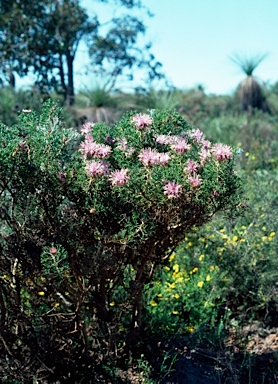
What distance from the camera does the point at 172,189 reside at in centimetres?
334

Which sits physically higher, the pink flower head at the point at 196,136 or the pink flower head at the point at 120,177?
the pink flower head at the point at 196,136

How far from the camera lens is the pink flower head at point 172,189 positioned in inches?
131

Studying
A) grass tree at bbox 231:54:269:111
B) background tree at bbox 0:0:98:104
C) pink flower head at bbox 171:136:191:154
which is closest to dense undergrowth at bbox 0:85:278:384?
pink flower head at bbox 171:136:191:154

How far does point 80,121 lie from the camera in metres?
13.7

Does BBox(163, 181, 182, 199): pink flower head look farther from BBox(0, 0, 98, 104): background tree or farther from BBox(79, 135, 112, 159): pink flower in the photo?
BBox(0, 0, 98, 104): background tree

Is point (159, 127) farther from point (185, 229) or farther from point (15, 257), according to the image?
point (15, 257)

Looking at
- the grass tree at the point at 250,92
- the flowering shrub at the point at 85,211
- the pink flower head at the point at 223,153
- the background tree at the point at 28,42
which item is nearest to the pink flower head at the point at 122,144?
the flowering shrub at the point at 85,211

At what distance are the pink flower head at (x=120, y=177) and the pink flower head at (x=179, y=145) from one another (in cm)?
30

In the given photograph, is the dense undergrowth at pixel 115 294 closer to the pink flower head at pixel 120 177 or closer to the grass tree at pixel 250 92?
the pink flower head at pixel 120 177

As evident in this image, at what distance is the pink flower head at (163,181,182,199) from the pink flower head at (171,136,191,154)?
0.82 ft

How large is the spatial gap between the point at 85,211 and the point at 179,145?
62cm

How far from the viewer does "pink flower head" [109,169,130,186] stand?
340 centimetres

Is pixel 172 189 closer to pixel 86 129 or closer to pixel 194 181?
pixel 194 181

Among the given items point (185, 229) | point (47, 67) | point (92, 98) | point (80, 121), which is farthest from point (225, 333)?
point (92, 98)
